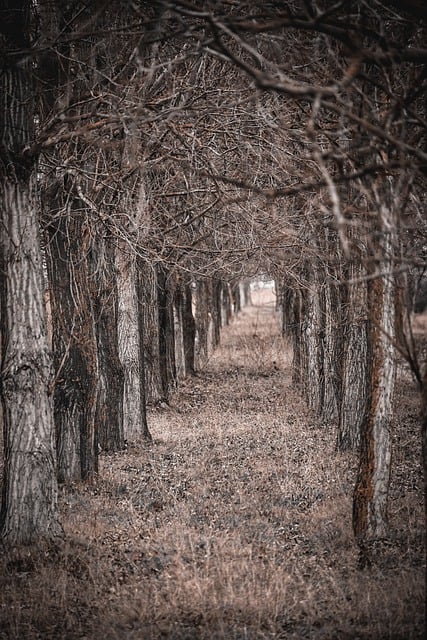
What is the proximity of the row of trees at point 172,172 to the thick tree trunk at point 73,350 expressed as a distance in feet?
0.10

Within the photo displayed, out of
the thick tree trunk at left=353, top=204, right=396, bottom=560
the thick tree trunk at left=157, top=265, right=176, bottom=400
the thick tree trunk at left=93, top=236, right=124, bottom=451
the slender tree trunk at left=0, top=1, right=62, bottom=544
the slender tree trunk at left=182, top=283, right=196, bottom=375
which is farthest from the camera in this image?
the slender tree trunk at left=182, top=283, right=196, bottom=375

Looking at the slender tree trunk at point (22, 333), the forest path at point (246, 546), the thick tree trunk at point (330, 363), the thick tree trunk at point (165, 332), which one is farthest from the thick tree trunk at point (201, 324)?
the slender tree trunk at point (22, 333)

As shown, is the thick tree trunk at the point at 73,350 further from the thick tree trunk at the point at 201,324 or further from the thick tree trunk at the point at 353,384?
the thick tree trunk at the point at 201,324

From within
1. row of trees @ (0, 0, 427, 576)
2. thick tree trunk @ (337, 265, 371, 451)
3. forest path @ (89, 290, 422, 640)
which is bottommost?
forest path @ (89, 290, 422, 640)

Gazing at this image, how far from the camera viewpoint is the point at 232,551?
23.8ft

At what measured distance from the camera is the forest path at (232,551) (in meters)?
5.79

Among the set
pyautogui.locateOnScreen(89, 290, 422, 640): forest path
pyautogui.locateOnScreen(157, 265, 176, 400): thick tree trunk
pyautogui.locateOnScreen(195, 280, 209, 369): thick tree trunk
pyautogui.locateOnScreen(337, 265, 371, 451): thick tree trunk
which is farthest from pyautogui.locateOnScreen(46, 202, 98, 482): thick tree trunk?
pyautogui.locateOnScreen(195, 280, 209, 369): thick tree trunk

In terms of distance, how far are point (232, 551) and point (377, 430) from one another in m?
1.98

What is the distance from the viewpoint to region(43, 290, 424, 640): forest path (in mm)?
5789

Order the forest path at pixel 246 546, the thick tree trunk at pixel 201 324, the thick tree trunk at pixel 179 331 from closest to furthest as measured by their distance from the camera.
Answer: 1. the forest path at pixel 246 546
2. the thick tree trunk at pixel 179 331
3. the thick tree trunk at pixel 201 324

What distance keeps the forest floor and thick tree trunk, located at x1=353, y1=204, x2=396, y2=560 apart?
0.88ft

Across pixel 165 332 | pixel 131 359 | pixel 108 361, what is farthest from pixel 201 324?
pixel 108 361

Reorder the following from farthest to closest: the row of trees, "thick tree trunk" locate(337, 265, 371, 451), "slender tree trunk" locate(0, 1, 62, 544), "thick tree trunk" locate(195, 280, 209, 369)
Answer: "thick tree trunk" locate(195, 280, 209, 369)
"thick tree trunk" locate(337, 265, 371, 451)
"slender tree trunk" locate(0, 1, 62, 544)
the row of trees

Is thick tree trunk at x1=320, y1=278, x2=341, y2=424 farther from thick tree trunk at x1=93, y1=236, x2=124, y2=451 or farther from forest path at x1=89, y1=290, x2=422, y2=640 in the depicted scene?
thick tree trunk at x1=93, y1=236, x2=124, y2=451
